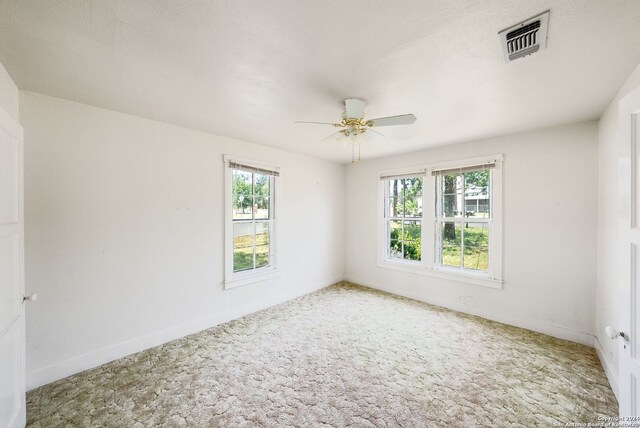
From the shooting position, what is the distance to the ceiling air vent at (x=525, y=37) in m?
1.33

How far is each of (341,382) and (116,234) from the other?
2486 millimetres

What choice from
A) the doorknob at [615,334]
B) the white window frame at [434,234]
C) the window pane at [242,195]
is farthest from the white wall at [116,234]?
the doorknob at [615,334]

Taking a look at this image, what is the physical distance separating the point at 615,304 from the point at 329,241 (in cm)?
360

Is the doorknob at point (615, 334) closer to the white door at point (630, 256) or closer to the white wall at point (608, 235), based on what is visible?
the white door at point (630, 256)

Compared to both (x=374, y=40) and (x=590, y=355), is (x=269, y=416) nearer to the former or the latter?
(x=374, y=40)

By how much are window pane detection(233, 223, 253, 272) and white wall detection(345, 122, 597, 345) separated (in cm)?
292

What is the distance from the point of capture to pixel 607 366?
2.28 meters

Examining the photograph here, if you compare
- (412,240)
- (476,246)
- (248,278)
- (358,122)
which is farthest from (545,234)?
(248,278)

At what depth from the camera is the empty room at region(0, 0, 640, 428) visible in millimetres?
1407

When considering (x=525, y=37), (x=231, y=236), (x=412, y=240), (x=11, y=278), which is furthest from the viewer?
(x=412, y=240)

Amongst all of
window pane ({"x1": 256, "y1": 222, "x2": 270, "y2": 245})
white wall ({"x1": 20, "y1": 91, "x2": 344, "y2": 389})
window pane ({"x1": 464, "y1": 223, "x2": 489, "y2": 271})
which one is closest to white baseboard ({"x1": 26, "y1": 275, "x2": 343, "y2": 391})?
white wall ({"x1": 20, "y1": 91, "x2": 344, "y2": 389})

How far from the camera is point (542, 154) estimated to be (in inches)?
121

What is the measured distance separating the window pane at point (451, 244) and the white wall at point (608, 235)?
1.41 meters

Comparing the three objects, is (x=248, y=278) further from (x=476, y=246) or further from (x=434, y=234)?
(x=476, y=246)
